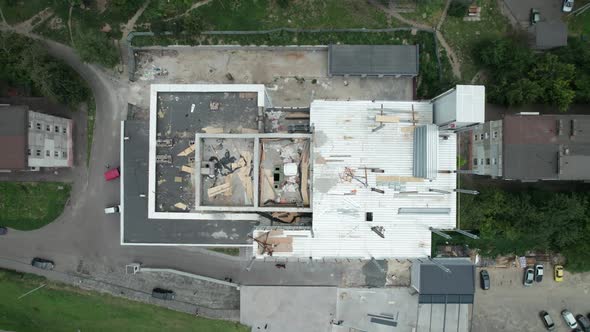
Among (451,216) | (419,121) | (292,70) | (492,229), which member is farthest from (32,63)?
(492,229)

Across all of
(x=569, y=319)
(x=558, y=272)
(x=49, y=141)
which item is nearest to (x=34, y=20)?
(x=49, y=141)

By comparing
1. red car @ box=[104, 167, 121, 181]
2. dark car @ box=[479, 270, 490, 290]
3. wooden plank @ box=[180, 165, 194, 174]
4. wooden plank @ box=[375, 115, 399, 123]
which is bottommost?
dark car @ box=[479, 270, 490, 290]

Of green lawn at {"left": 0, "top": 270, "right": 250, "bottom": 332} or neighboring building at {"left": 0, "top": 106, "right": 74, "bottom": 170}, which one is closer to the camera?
neighboring building at {"left": 0, "top": 106, "right": 74, "bottom": 170}

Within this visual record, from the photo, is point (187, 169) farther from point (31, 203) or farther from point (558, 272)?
point (558, 272)

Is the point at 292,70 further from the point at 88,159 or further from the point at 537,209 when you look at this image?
the point at 537,209

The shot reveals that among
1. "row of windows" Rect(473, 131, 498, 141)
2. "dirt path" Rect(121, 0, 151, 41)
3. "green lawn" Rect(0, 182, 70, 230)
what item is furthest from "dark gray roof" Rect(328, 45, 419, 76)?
"green lawn" Rect(0, 182, 70, 230)

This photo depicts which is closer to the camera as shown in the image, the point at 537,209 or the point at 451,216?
the point at 451,216

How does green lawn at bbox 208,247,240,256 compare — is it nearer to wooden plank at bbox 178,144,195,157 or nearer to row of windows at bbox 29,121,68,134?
wooden plank at bbox 178,144,195,157
